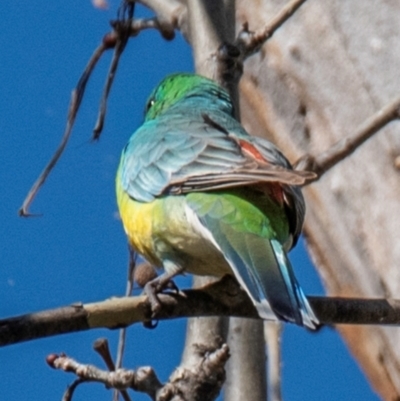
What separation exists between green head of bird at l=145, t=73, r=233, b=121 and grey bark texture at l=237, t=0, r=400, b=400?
0.63 meters

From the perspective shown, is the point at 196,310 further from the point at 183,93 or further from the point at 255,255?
the point at 183,93

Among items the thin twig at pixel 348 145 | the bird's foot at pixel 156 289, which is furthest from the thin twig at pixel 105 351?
the thin twig at pixel 348 145

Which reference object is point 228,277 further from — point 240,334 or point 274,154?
point 274,154

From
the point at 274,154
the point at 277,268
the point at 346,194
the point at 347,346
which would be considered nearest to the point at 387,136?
the point at 346,194

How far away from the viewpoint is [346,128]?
444 centimetres

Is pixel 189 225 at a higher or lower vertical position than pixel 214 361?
higher

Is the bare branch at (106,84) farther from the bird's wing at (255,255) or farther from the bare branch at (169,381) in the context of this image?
the bare branch at (169,381)

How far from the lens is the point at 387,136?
4.29m

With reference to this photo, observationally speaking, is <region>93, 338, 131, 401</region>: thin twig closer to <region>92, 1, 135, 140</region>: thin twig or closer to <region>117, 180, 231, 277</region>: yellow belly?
<region>117, 180, 231, 277</region>: yellow belly

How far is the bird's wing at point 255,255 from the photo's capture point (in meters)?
2.52

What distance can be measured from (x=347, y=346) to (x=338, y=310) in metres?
1.79

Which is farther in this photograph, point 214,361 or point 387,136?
point 387,136

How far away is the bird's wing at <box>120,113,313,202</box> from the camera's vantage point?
9.34 ft

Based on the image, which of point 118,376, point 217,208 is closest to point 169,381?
point 118,376
